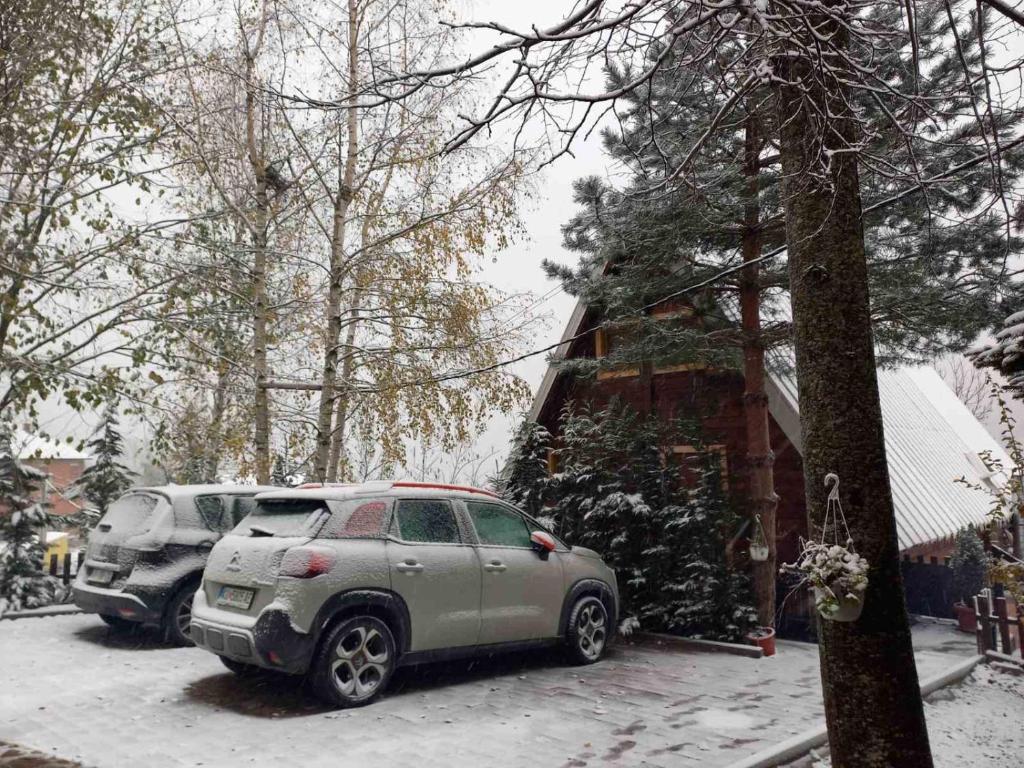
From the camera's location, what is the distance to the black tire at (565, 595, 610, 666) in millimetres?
9125

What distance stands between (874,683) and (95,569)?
28.4 ft

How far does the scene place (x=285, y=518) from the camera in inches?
305

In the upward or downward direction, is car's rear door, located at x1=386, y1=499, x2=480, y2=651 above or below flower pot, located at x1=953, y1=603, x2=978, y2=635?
above

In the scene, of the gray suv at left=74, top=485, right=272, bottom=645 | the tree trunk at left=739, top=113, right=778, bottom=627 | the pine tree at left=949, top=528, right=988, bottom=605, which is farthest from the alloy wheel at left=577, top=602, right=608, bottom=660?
the pine tree at left=949, top=528, right=988, bottom=605

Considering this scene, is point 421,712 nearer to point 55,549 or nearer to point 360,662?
point 360,662

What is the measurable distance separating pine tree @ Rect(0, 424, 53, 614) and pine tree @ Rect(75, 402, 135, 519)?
249 centimetres

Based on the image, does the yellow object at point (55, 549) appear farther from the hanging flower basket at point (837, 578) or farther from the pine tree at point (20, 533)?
the hanging flower basket at point (837, 578)

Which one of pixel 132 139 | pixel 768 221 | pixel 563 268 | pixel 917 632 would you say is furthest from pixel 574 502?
pixel 132 139

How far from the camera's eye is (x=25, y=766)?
5512 mm

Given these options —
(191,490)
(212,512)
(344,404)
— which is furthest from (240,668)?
(344,404)

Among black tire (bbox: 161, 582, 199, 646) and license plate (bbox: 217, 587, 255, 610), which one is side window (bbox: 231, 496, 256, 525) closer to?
black tire (bbox: 161, 582, 199, 646)

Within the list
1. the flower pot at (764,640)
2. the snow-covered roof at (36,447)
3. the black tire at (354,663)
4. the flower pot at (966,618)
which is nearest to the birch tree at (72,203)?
the snow-covered roof at (36,447)

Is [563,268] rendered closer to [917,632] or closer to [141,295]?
[141,295]

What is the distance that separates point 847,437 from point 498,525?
4.96 metres
